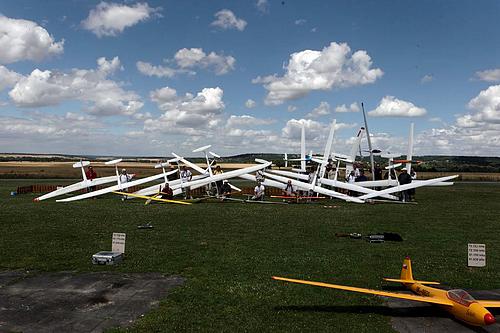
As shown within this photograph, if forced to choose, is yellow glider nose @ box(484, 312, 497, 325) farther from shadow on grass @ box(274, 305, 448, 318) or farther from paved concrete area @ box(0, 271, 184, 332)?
paved concrete area @ box(0, 271, 184, 332)

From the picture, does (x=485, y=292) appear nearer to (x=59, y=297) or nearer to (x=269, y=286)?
(x=269, y=286)

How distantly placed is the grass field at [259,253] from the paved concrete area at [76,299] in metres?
0.45

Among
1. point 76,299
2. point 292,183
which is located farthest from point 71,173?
point 76,299

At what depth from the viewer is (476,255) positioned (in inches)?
392

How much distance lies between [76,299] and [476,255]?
926cm

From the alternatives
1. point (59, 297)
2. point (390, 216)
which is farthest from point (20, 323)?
point (390, 216)

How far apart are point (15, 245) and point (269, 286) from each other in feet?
27.7

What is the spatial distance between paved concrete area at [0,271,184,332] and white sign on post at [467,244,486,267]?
23.4 feet

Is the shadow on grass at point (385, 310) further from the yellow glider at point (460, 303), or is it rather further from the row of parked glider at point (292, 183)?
the row of parked glider at point (292, 183)

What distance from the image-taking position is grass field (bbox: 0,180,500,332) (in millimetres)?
7152

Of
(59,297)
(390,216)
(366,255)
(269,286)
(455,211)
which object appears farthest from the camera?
(455,211)

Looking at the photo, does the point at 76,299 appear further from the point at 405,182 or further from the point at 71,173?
the point at 71,173

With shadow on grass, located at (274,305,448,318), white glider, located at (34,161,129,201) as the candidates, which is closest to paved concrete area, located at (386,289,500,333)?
shadow on grass, located at (274,305,448,318)

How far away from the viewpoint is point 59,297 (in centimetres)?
793
